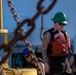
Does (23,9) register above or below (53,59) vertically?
above

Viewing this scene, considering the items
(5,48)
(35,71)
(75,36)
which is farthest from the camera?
(75,36)

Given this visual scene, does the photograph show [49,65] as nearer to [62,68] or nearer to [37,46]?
[62,68]

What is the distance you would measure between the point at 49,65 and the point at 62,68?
21 cm

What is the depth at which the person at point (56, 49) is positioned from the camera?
18.3 feet

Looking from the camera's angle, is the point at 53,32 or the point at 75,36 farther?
the point at 75,36

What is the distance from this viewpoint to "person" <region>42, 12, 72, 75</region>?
5564 millimetres

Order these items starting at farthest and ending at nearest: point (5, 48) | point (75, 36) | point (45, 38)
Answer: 1. point (75, 36)
2. point (45, 38)
3. point (5, 48)

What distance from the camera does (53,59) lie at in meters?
5.76

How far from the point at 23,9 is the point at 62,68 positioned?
4510 millimetres

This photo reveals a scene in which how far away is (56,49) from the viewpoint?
561 centimetres

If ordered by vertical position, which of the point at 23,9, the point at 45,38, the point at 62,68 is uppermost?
the point at 23,9

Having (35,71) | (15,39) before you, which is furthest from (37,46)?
(15,39)

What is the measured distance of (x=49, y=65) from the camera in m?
5.77

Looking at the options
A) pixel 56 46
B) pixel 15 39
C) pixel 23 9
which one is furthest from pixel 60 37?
pixel 23 9
